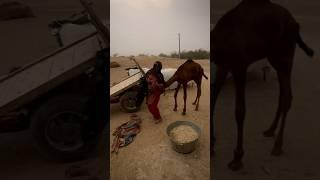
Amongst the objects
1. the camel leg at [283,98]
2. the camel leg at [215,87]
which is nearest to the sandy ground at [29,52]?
the camel leg at [215,87]

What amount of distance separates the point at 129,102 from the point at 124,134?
203mm

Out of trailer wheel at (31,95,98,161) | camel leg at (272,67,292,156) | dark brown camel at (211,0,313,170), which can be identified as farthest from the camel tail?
trailer wheel at (31,95,98,161)

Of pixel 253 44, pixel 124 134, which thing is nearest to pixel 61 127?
pixel 124 134

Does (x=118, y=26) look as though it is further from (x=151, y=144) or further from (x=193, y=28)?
(x=151, y=144)

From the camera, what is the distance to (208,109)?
483 cm

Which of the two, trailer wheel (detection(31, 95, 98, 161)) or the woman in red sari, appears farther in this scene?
the woman in red sari

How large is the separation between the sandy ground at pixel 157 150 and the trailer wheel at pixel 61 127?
0.82 feet

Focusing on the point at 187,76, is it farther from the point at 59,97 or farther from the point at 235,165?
the point at 59,97

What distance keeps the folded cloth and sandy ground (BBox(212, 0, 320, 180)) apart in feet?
1.75

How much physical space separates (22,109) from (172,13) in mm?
1095

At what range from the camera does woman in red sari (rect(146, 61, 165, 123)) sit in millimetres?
4809

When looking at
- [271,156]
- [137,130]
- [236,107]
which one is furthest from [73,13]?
[271,156]

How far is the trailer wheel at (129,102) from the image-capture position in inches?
188

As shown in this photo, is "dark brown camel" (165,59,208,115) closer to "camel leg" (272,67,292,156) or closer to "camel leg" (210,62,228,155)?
"camel leg" (210,62,228,155)
